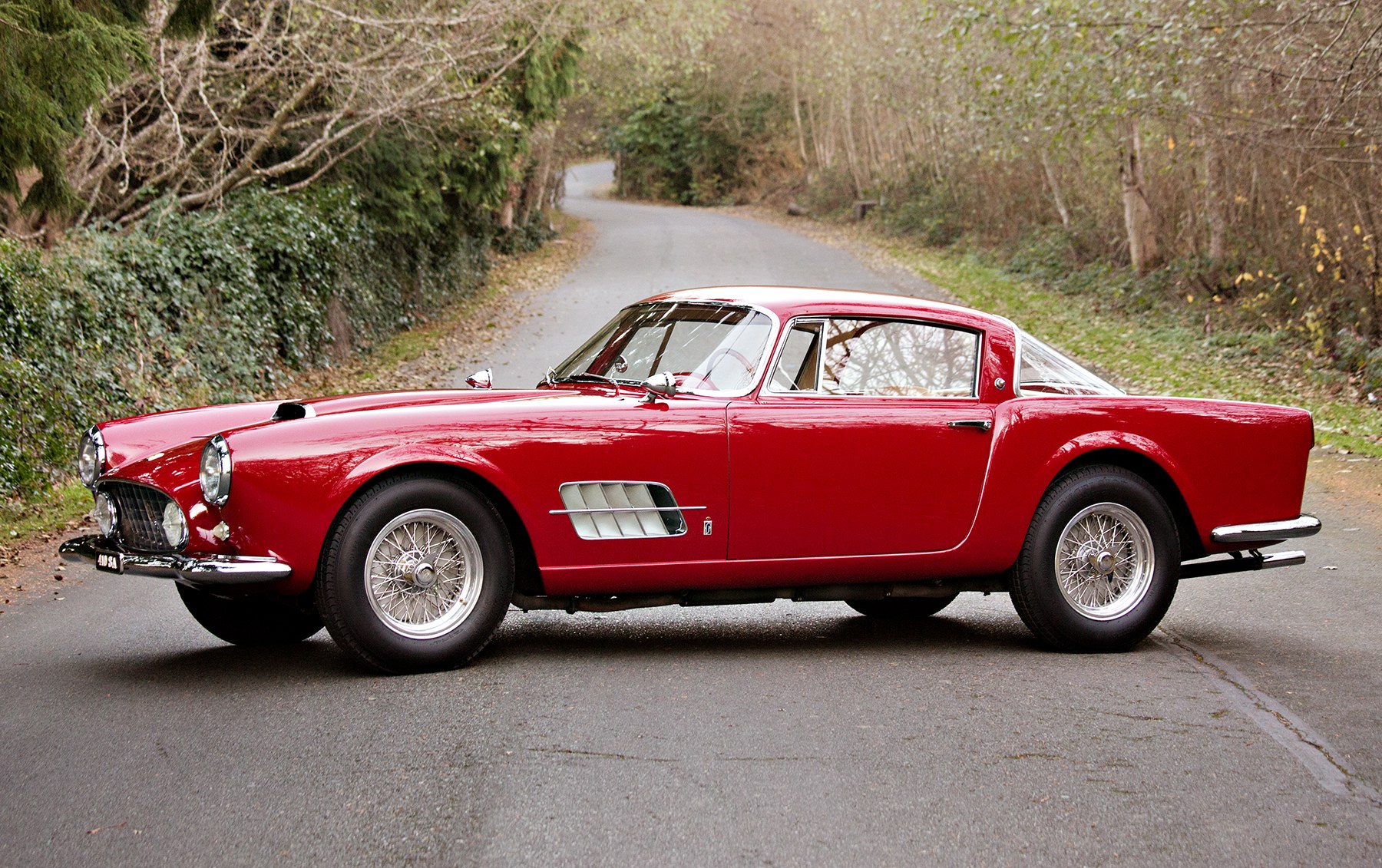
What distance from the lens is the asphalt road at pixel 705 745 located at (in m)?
3.90

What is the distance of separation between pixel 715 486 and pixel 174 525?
2161 mm

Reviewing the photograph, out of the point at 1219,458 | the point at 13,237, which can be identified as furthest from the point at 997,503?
the point at 13,237

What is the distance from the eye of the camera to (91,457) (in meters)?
5.88

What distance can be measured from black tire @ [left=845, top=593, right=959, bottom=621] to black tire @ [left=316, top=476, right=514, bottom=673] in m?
2.40

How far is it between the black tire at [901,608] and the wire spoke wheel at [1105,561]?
1007 mm

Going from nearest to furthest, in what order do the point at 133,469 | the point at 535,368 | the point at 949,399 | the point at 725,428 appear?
the point at 133,469
the point at 725,428
the point at 949,399
the point at 535,368

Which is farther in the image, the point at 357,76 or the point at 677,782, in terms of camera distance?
the point at 357,76

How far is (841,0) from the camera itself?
3906 cm

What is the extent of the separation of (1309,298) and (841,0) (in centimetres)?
2403

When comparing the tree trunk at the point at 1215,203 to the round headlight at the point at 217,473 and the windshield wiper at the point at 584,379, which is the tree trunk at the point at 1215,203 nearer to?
the windshield wiper at the point at 584,379

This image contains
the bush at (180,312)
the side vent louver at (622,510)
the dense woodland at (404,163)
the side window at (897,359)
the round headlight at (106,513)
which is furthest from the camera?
the dense woodland at (404,163)

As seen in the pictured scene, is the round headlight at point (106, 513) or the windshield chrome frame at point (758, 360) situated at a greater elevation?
the windshield chrome frame at point (758, 360)

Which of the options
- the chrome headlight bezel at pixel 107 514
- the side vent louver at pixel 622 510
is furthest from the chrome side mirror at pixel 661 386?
the chrome headlight bezel at pixel 107 514

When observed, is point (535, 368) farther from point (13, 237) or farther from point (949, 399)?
point (949, 399)
